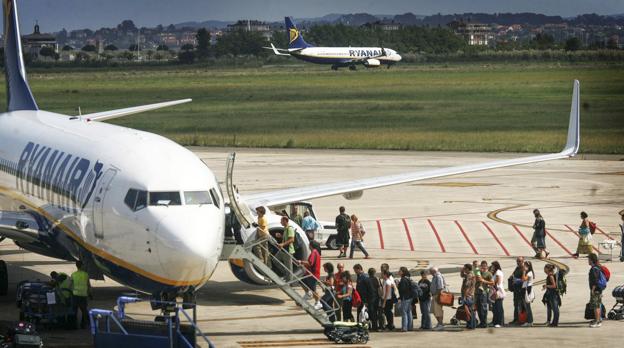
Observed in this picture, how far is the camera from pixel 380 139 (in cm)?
10000

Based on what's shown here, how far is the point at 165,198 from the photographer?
86.7 feet

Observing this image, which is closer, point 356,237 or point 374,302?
point 374,302

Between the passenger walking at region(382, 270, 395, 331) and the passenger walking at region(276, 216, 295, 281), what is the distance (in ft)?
9.72

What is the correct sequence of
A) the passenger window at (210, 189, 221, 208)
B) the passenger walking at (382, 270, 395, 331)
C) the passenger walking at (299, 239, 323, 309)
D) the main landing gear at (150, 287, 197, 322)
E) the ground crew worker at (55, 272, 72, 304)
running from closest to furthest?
the main landing gear at (150, 287, 197, 322) < the passenger window at (210, 189, 221, 208) < the ground crew worker at (55, 272, 72, 304) < the passenger walking at (382, 270, 395, 331) < the passenger walking at (299, 239, 323, 309)

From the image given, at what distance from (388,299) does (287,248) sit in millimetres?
4504

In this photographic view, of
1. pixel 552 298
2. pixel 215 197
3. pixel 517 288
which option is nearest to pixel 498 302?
pixel 517 288

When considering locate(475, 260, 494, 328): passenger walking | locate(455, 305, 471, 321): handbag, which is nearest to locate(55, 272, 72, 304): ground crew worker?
locate(455, 305, 471, 321): handbag

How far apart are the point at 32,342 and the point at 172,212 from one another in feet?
14.0

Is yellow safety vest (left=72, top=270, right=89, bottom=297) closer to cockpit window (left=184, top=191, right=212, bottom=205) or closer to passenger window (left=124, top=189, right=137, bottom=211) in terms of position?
passenger window (left=124, top=189, right=137, bottom=211)

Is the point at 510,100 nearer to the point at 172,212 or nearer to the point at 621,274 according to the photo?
the point at 621,274

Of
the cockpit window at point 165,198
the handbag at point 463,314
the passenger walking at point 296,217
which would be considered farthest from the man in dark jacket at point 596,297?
the passenger walking at point 296,217

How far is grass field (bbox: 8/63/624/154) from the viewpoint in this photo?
326 ft

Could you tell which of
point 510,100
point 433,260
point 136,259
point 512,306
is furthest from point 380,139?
point 136,259

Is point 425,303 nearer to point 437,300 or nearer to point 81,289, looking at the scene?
point 437,300
